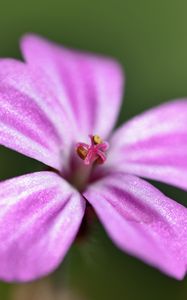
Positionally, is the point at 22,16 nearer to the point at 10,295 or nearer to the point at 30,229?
the point at 10,295

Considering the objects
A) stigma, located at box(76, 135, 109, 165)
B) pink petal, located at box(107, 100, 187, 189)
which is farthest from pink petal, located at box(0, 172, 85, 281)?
pink petal, located at box(107, 100, 187, 189)

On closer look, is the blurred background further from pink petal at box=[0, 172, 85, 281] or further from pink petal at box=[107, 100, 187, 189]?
pink petal at box=[0, 172, 85, 281]

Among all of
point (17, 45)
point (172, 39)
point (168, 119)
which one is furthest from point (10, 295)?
point (172, 39)

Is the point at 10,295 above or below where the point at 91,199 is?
below

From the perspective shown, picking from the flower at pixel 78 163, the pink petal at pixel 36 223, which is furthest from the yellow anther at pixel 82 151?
the pink petal at pixel 36 223

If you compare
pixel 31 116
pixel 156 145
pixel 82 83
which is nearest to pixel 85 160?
pixel 31 116

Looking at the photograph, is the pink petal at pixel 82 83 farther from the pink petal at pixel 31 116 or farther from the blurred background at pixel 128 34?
the blurred background at pixel 128 34
